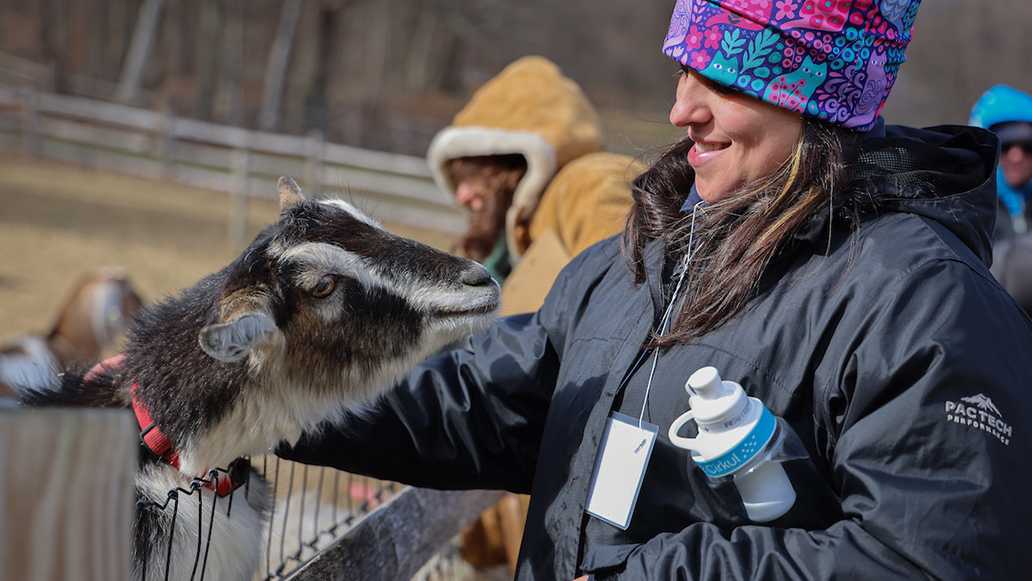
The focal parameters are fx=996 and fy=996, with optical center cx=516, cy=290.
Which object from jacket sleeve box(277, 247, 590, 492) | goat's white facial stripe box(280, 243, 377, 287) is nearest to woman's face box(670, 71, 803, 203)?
jacket sleeve box(277, 247, 590, 492)

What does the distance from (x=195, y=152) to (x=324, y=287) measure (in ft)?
63.9

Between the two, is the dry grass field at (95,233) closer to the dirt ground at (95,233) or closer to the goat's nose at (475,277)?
the dirt ground at (95,233)

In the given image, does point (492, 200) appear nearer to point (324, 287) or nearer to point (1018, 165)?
point (324, 287)

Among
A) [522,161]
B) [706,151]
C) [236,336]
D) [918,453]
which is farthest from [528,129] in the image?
[918,453]

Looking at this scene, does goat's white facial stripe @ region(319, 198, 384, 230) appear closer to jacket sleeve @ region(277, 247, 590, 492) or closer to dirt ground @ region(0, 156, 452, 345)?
jacket sleeve @ region(277, 247, 590, 492)

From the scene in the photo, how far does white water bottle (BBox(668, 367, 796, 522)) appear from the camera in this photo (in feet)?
4.97

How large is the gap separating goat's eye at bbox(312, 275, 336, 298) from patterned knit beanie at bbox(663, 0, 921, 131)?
2.96 feet

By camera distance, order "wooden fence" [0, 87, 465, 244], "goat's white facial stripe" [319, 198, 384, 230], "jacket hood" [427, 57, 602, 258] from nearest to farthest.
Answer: "goat's white facial stripe" [319, 198, 384, 230]
"jacket hood" [427, 57, 602, 258]
"wooden fence" [0, 87, 465, 244]

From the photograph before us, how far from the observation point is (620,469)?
177 cm

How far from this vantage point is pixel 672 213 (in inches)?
81.7

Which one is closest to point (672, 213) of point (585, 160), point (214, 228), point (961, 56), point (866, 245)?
point (866, 245)

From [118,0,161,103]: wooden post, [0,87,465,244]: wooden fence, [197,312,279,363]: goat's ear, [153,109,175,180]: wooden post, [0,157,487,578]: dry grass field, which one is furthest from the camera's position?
[118,0,161,103]: wooden post

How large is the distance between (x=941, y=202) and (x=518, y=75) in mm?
2941

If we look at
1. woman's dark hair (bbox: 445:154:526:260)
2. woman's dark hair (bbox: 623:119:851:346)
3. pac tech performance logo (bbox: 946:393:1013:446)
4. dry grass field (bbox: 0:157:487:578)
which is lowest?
dry grass field (bbox: 0:157:487:578)
